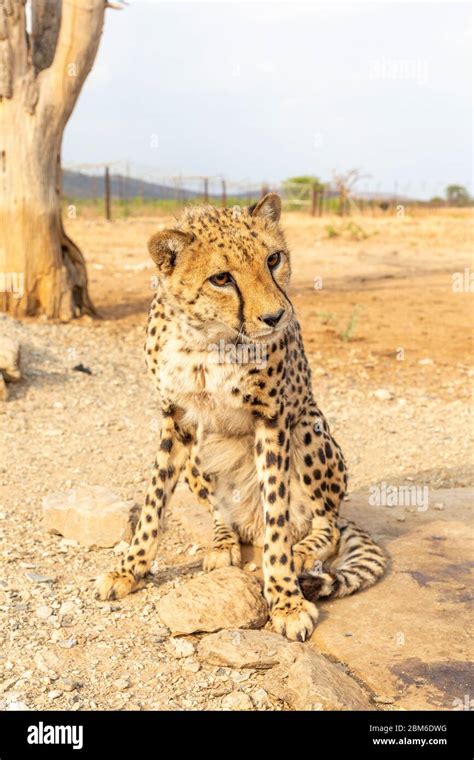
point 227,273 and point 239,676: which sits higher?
point 227,273

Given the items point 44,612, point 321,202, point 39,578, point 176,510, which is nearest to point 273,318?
point 44,612

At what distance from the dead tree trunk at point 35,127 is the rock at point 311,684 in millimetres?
6065

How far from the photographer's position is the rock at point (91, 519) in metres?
3.91

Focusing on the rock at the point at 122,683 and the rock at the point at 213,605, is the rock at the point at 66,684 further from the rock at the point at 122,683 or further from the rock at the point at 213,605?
the rock at the point at 213,605

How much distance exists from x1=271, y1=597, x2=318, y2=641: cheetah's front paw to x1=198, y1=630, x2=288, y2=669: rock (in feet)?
0.25

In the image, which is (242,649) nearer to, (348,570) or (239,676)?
(239,676)

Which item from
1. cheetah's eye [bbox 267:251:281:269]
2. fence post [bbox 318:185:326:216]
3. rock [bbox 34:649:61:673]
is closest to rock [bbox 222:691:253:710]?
rock [bbox 34:649:61:673]

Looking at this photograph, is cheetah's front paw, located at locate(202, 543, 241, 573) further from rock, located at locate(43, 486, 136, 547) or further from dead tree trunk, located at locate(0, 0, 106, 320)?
dead tree trunk, located at locate(0, 0, 106, 320)

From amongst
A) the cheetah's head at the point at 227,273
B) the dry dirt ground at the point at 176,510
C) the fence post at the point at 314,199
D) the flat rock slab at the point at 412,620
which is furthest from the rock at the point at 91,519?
the fence post at the point at 314,199

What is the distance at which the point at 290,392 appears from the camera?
11.0 feet

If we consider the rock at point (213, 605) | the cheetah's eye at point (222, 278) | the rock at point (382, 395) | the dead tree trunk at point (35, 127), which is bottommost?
the rock at point (213, 605)

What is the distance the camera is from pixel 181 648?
2.95 metres

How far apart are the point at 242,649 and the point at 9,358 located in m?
3.75

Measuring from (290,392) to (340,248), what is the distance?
1385 cm
